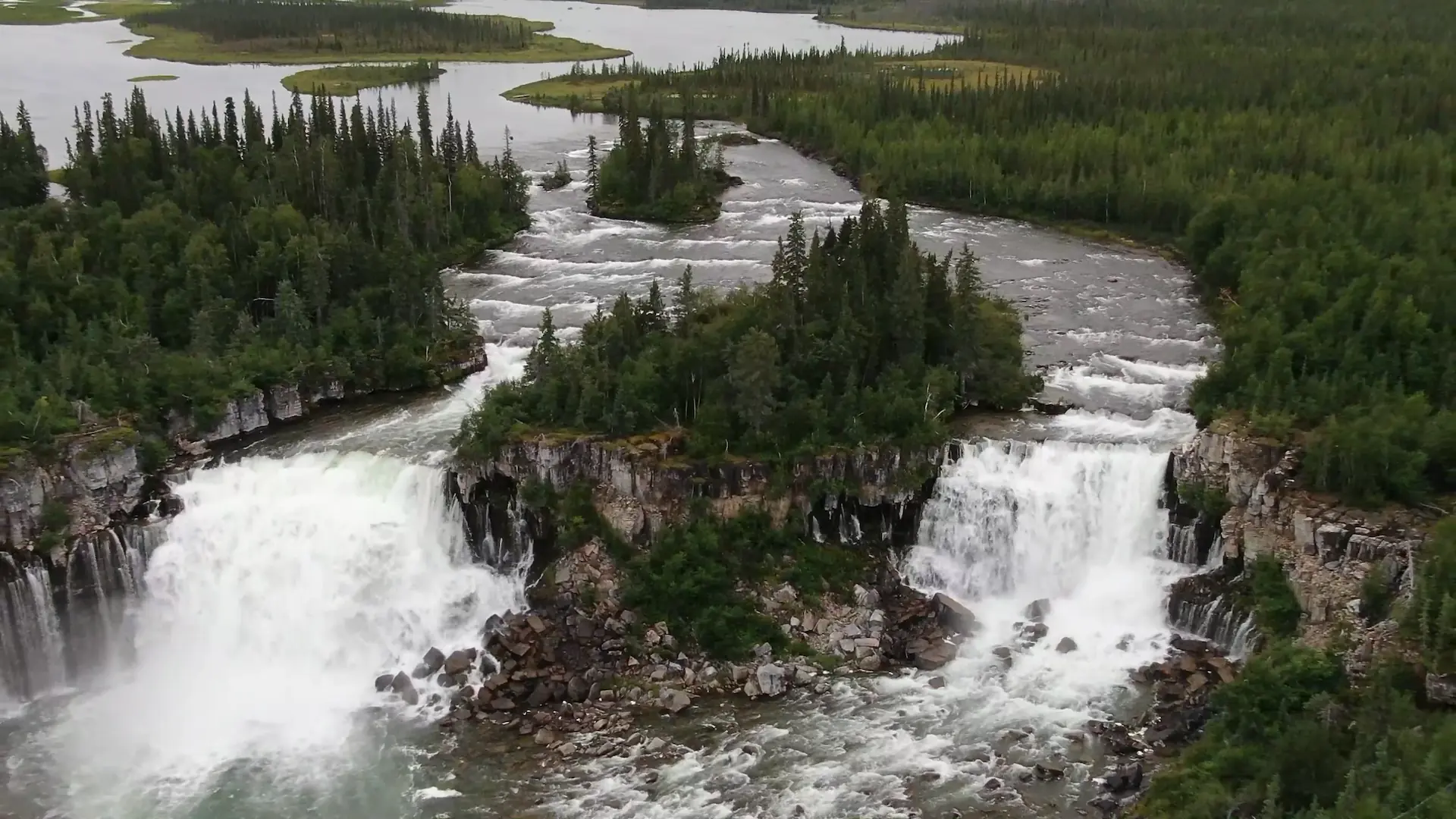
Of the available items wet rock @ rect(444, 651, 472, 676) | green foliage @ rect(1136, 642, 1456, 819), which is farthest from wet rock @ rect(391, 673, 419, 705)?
green foliage @ rect(1136, 642, 1456, 819)

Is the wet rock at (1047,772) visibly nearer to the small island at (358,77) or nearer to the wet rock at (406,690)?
the wet rock at (406,690)

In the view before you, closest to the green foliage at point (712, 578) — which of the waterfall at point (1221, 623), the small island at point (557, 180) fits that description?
the waterfall at point (1221, 623)

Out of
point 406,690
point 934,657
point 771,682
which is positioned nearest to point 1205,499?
point 934,657

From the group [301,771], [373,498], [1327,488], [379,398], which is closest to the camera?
[301,771]

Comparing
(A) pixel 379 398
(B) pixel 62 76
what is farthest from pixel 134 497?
(B) pixel 62 76

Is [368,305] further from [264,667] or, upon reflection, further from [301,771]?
[301,771]

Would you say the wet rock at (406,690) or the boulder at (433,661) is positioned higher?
the boulder at (433,661)

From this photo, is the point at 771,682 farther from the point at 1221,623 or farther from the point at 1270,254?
the point at 1270,254
